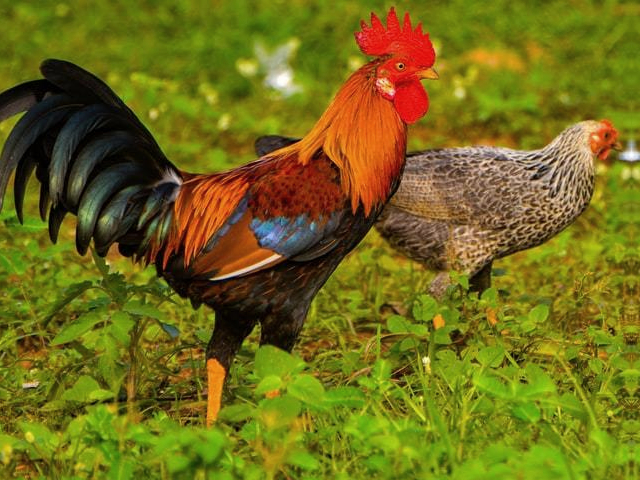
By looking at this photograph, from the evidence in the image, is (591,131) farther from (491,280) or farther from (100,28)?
(100,28)

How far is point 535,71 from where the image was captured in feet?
32.6

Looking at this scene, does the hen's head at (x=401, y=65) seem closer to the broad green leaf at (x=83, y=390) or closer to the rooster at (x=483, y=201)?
the rooster at (x=483, y=201)

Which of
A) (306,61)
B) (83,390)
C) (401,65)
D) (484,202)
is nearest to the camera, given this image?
(83,390)

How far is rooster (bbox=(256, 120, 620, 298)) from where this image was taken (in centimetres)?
550

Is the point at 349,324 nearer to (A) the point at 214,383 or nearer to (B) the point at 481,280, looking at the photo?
(B) the point at 481,280

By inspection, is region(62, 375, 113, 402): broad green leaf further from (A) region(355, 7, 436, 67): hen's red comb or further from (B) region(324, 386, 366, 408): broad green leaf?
(A) region(355, 7, 436, 67): hen's red comb

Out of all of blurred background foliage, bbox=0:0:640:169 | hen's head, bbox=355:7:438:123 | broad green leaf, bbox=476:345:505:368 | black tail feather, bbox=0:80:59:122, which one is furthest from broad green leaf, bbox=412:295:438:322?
blurred background foliage, bbox=0:0:640:169

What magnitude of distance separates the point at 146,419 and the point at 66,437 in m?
0.86

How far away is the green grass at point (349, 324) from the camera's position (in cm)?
358

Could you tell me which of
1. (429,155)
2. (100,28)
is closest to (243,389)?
(429,155)

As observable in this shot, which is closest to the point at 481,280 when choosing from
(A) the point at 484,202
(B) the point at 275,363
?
(A) the point at 484,202

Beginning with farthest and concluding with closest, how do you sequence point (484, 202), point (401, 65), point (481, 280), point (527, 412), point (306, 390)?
1. point (481, 280)
2. point (484, 202)
3. point (401, 65)
4. point (306, 390)
5. point (527, 412)

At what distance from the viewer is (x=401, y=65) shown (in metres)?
4.50

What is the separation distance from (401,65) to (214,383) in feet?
4.75
